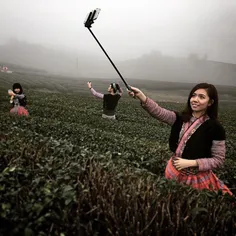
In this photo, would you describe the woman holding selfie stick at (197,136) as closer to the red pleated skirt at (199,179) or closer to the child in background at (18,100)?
the red pleated skirt at (199,179)

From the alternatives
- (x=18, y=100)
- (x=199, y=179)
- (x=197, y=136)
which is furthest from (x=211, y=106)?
(x=18, y=100)

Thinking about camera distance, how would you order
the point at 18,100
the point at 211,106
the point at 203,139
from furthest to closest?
1. the point at 18,100
2. the point at 211,106
3. the point at 203,139

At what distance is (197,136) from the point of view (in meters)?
3.11

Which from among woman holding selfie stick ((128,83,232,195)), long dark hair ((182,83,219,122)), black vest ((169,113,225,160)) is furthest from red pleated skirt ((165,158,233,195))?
long dark hair ((182,83,219,122))

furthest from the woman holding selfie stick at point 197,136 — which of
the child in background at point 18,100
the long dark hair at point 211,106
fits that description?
the child in background at point 18,100

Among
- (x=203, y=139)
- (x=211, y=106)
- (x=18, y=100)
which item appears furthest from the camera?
(x=18, y=100)

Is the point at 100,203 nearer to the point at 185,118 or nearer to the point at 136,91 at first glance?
the point at 136,91

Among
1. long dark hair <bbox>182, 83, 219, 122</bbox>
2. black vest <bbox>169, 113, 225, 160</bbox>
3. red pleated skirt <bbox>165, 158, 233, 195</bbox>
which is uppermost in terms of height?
long dark hair <bbox>182, 83, 219, 122</bbox>

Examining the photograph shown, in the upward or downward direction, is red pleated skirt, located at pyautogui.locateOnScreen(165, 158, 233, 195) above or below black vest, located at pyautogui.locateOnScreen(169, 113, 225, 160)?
below

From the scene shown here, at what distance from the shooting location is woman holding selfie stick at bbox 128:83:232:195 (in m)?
3.05

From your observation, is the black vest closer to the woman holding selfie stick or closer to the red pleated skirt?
the woman holding selfie stick

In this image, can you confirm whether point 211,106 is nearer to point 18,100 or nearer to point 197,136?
point 197,136

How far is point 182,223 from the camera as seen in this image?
2.04 meters

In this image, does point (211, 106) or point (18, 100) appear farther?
point (18, 100)
